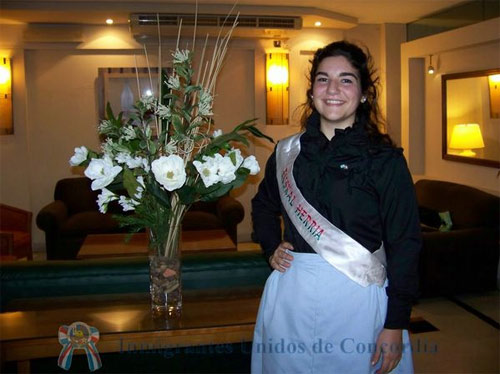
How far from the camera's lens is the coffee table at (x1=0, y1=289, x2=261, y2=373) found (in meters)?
1.46

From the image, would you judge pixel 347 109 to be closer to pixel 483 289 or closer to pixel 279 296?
pixel 279 296

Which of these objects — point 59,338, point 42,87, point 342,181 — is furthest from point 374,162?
point 42,87

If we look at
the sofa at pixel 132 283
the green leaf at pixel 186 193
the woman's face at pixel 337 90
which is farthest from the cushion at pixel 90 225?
the woman's face at pixel 337 90

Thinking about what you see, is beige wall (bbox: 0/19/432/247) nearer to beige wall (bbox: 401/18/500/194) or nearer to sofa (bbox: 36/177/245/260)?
sofa (bbox: 36/177/245/260)

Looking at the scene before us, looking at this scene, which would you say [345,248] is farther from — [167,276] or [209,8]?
[209,8]

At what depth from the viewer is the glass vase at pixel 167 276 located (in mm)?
1592

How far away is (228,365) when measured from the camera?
6.75ft

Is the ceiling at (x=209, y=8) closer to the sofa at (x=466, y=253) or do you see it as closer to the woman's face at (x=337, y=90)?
the sofa at (x=466, y=253)

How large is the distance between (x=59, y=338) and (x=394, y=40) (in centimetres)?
566

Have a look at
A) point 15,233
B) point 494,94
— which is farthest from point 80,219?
point 494,94

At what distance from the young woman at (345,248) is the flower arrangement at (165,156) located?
235 mm

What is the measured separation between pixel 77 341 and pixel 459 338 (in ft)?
8.06

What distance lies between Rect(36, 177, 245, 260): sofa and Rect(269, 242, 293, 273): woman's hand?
337 centimetres

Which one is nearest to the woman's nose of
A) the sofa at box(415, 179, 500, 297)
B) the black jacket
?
the black jacket
